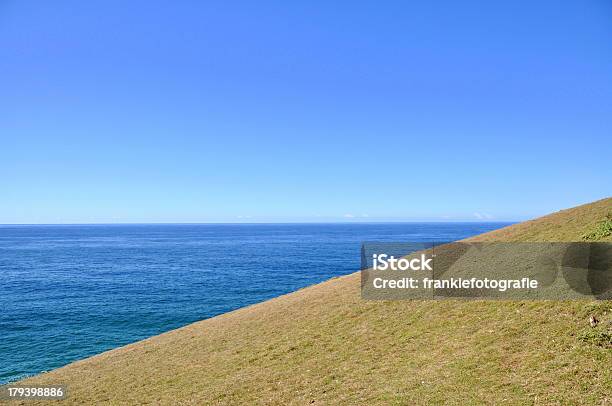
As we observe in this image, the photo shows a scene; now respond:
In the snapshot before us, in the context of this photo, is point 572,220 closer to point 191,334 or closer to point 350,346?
point 350,346

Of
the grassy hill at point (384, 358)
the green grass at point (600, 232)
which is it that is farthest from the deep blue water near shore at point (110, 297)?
the green grass at point (600, 232)

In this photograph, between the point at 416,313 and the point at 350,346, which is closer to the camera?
the point at 350,346

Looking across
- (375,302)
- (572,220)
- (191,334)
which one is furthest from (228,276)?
(572,220)

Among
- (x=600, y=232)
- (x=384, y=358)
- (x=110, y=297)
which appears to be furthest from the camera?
(x=110, y=297)

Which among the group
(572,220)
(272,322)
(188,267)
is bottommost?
(188,267)

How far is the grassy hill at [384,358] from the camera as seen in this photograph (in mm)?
11938

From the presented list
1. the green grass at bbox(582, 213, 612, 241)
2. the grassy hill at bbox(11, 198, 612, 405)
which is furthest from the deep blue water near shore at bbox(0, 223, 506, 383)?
the green grass at bbox(582, 213, 612, 241)

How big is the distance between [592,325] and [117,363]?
26.0 metres

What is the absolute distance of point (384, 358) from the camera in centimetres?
1619

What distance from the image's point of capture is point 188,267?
94.1 metres

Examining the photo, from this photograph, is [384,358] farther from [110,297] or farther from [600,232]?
[110,297]

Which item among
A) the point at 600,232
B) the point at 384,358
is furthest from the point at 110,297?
the point at 600,232

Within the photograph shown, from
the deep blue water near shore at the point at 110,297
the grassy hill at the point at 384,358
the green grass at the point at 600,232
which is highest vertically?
the green grass at the point at 600,232

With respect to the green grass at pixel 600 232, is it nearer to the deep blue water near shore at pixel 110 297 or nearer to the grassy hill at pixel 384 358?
the grassy hill at pixel 384 358
